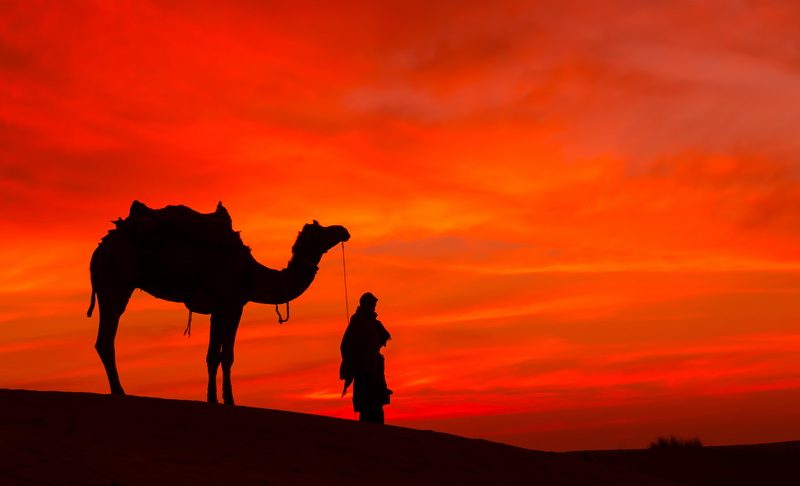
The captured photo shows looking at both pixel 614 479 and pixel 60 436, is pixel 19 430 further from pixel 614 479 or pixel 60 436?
pixel 614 479

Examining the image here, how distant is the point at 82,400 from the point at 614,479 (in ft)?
29.7

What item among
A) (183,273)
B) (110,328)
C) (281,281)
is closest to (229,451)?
(110,328)

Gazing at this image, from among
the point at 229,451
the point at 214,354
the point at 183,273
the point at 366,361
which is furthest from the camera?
the point at 366,361

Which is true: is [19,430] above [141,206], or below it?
Result: below

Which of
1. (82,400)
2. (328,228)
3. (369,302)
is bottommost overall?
(82,400)

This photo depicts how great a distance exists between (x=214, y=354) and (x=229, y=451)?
5.57m

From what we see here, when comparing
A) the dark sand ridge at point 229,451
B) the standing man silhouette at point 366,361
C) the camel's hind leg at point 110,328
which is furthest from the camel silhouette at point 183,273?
the dark sand ridge at point 229,451

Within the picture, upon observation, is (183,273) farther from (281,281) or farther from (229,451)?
(229,451)

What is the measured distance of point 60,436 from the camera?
15055 millimetres

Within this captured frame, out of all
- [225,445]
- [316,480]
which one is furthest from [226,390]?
[316,480]

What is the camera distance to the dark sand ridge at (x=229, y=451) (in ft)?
45.1

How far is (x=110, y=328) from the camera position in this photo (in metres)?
20.8

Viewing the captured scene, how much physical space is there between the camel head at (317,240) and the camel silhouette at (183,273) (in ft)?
2.66

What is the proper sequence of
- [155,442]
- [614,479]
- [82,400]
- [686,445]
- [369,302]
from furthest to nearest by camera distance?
[686,445]
[369,302]
[614,479]
[82,400]
[155,442]
